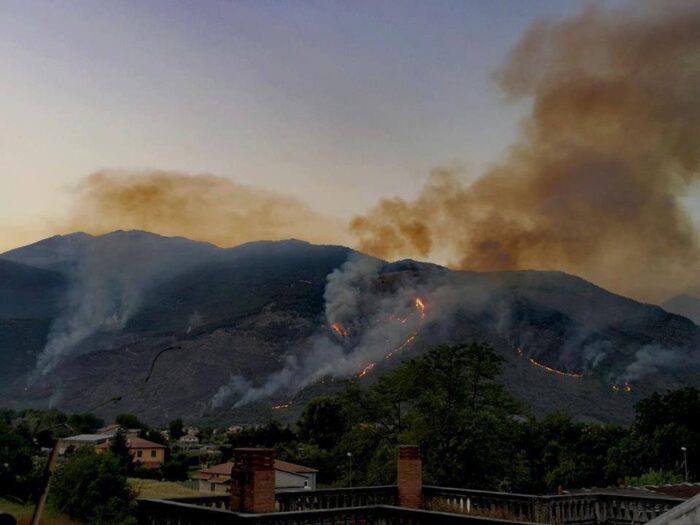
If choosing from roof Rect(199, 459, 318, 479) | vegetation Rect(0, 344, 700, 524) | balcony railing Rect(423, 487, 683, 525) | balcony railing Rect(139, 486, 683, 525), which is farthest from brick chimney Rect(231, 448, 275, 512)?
roof Rect(199, 459, 318, 479)

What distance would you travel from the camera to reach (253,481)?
14312 millimetres

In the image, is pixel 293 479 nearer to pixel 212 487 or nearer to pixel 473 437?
pixel 212 487

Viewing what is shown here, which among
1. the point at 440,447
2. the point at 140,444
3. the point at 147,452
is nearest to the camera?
the point at 440,447

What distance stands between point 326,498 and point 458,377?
146 ft

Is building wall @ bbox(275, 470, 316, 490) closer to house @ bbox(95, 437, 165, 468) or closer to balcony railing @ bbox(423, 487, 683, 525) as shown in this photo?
house @ bbox(95, 437, 165, 468)

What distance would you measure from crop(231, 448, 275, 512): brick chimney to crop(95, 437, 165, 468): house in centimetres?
10219

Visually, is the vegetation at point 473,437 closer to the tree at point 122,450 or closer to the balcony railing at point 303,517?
the tree at point 122,450

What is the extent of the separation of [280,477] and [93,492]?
1697 centimetres

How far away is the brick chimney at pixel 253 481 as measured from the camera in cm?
1432

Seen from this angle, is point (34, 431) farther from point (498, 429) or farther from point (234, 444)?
point (234, 444)

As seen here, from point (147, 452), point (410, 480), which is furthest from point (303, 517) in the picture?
point (147, 452)

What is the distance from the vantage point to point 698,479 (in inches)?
3332

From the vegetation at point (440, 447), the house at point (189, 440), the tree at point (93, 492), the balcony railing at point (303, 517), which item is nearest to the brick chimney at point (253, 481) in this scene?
the balcony railing at point (303, 517)

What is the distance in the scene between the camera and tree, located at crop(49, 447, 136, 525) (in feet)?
211
